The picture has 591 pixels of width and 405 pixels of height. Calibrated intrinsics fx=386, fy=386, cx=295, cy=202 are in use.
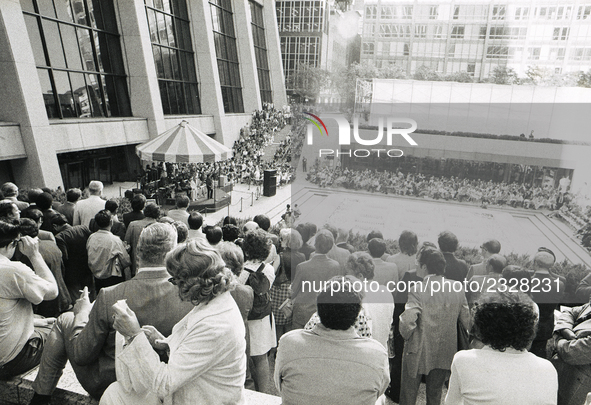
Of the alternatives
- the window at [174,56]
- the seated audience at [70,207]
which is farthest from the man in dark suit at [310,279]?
the window at [174,56]

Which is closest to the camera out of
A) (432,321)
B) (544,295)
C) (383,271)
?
(432,321)

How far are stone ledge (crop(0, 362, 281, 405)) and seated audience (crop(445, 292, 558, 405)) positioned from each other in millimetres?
1375

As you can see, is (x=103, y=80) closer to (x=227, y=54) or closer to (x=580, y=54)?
(x=227, y=54)

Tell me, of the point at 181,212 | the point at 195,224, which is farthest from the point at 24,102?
the point at 195,224

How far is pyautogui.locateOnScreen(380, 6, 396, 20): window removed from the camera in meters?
5.55

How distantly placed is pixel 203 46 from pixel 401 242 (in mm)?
23485

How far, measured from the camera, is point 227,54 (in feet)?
96.1

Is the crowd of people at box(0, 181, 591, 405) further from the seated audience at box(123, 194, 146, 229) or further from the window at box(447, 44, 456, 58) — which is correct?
the window at box(447, 44, 456, 58)

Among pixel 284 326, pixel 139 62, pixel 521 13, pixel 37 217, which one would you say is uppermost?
pixel 139 62

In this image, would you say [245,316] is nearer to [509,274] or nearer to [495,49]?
[509,274]

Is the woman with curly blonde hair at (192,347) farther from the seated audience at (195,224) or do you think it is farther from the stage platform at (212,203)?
the stage platform at (212,203)

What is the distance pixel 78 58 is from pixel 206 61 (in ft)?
30.8

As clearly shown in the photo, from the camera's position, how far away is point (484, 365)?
193 centimetres

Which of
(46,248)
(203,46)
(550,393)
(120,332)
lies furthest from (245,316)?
(203,46)
